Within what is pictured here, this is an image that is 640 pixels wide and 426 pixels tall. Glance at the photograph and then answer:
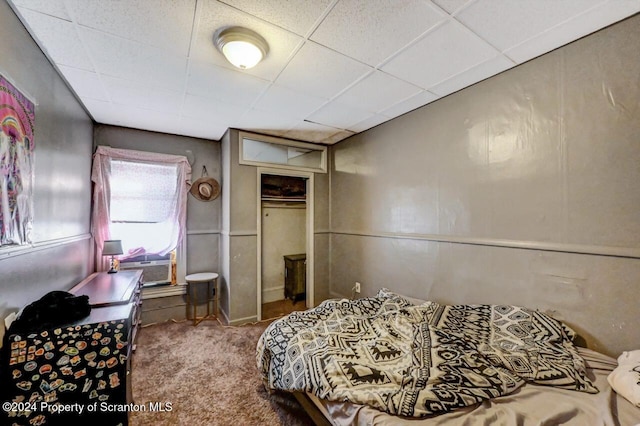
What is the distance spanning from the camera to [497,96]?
2.15 m

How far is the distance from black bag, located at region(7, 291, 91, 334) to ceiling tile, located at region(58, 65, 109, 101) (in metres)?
1.74

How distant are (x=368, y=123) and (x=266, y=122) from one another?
4.21ft

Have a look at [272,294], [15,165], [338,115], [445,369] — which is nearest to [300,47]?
[338,115]

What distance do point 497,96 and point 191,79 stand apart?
260 cm

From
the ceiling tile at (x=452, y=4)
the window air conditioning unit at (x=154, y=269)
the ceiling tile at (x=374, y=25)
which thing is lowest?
the window air conditioning unit at (x=154, y=269)

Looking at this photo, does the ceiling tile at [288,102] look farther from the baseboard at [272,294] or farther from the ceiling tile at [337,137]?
the baseboard at [272,294]

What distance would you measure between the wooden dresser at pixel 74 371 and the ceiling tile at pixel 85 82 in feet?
6.26

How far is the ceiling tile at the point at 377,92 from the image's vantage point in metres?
2.24

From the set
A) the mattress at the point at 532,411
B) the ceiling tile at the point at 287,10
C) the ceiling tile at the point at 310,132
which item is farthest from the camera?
the ceiling tile at the point at 310,132

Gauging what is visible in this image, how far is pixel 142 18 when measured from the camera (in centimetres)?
154

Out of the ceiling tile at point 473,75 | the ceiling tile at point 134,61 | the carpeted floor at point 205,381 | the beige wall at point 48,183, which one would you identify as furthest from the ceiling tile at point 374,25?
the carpeted floor at point 205,381

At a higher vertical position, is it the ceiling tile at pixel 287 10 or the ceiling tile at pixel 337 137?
the ceiling tile at pixel 287 10

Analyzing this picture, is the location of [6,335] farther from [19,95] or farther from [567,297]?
[567,297]

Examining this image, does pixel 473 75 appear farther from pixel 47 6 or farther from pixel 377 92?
pixel 47 6
